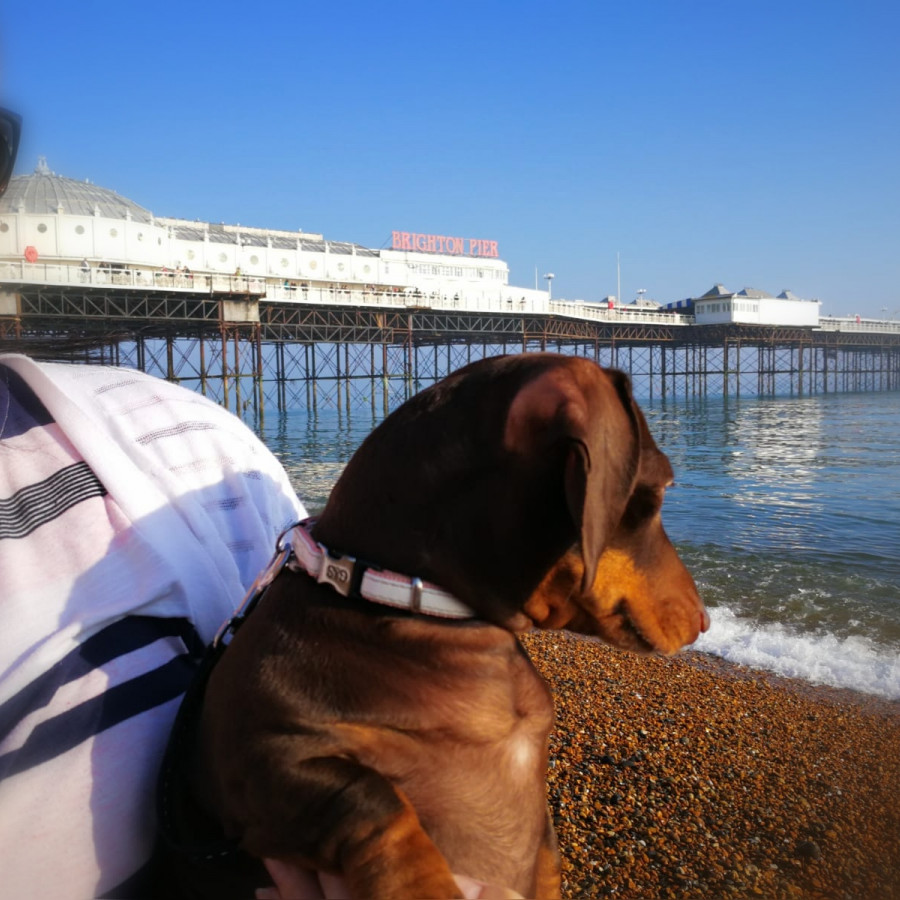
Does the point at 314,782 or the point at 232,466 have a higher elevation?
the point at 232,466

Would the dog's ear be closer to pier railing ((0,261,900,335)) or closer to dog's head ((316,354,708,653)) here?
dog's head ((316,354,708,653))

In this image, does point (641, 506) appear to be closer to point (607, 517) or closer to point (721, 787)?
point (607, 517)

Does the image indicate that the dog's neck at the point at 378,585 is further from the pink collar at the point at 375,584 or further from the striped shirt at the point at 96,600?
the striped shirt at the point at 96,600

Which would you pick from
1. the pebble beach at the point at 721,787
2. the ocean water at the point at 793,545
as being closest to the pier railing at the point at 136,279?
the ocean water at the point at 793,545

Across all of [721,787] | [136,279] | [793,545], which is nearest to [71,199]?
[136,279]

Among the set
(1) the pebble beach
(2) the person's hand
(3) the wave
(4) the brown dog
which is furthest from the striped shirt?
(3) the wave

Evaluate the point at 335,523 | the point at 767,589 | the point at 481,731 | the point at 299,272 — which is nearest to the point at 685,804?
the point at 481,731

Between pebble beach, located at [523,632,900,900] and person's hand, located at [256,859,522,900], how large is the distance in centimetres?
207

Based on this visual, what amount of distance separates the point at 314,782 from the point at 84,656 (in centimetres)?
38

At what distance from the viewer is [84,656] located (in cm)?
112

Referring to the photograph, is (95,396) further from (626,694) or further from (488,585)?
(626,694)

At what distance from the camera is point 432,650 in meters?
1.16

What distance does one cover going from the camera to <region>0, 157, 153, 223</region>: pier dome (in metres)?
36.7

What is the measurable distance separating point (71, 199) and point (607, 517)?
43.7m
